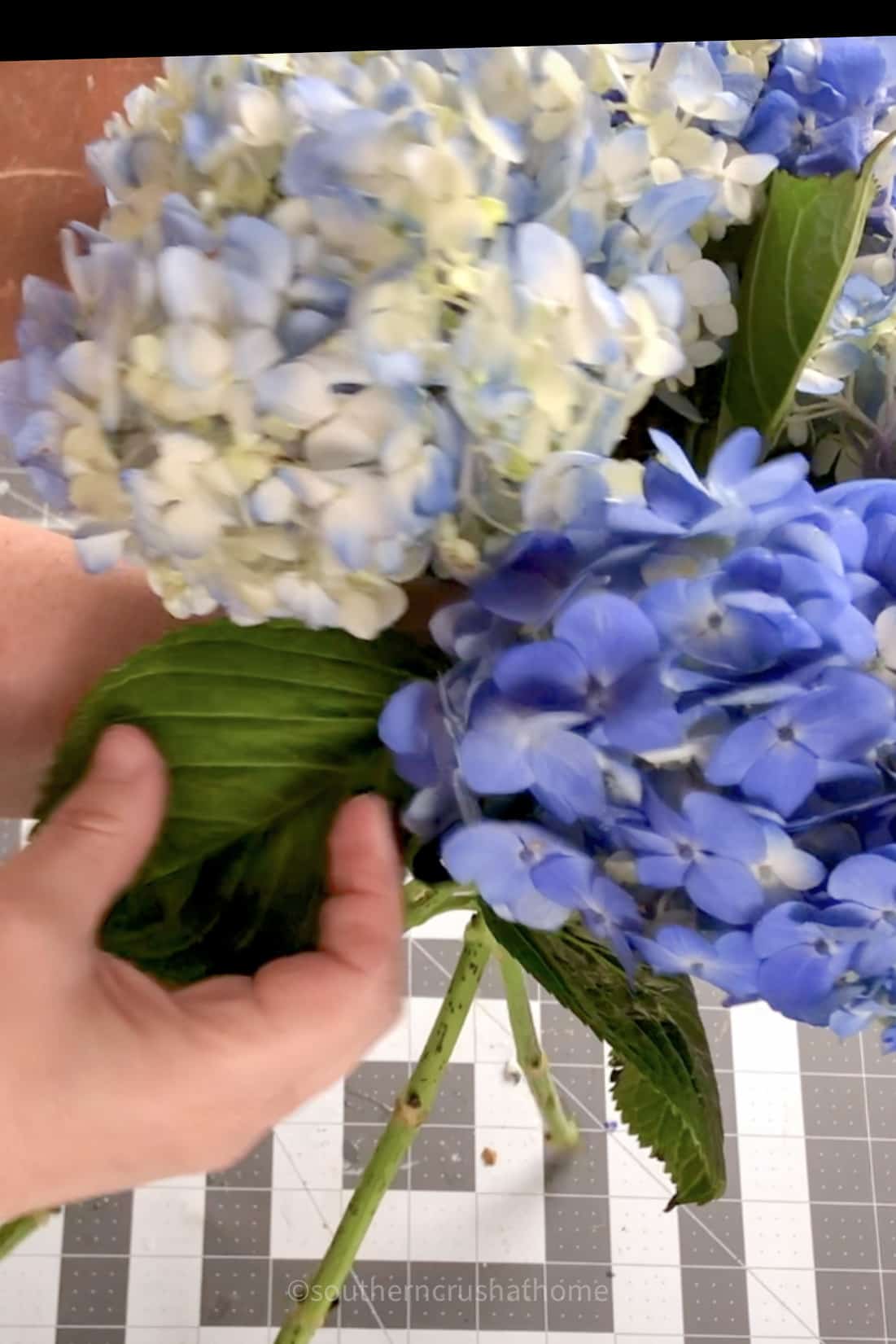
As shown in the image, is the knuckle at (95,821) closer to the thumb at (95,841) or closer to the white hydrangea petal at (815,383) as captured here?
the thumb at (95,841)

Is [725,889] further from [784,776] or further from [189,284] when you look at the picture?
[189,284]

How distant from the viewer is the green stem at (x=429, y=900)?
35cm

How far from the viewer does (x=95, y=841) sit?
28cm

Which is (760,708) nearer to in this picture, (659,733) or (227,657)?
(659,733)

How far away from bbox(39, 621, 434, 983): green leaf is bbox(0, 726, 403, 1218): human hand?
0.01 metres

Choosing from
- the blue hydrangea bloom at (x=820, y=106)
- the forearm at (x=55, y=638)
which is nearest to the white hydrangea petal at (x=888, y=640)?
the blue hydrangea bloom at (x=820, y=106)

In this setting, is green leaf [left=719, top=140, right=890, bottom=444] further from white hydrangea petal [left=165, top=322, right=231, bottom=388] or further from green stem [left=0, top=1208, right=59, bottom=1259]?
green stem [left=0, top=1208, right=59, bottom=1259]

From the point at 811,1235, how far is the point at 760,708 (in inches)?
20.1

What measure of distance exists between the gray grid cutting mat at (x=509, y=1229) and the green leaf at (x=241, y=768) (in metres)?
0.31

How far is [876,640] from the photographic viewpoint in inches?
8.0

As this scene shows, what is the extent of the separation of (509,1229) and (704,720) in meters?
0.48

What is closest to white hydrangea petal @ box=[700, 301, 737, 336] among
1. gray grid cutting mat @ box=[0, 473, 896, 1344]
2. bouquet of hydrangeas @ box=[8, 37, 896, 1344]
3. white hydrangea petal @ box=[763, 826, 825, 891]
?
bouquet of hydrangeas @ box=[8, 37, 896, 1344]

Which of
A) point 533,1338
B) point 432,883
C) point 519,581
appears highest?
point 519,581

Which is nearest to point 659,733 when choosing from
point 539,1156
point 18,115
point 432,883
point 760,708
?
point 760,708
